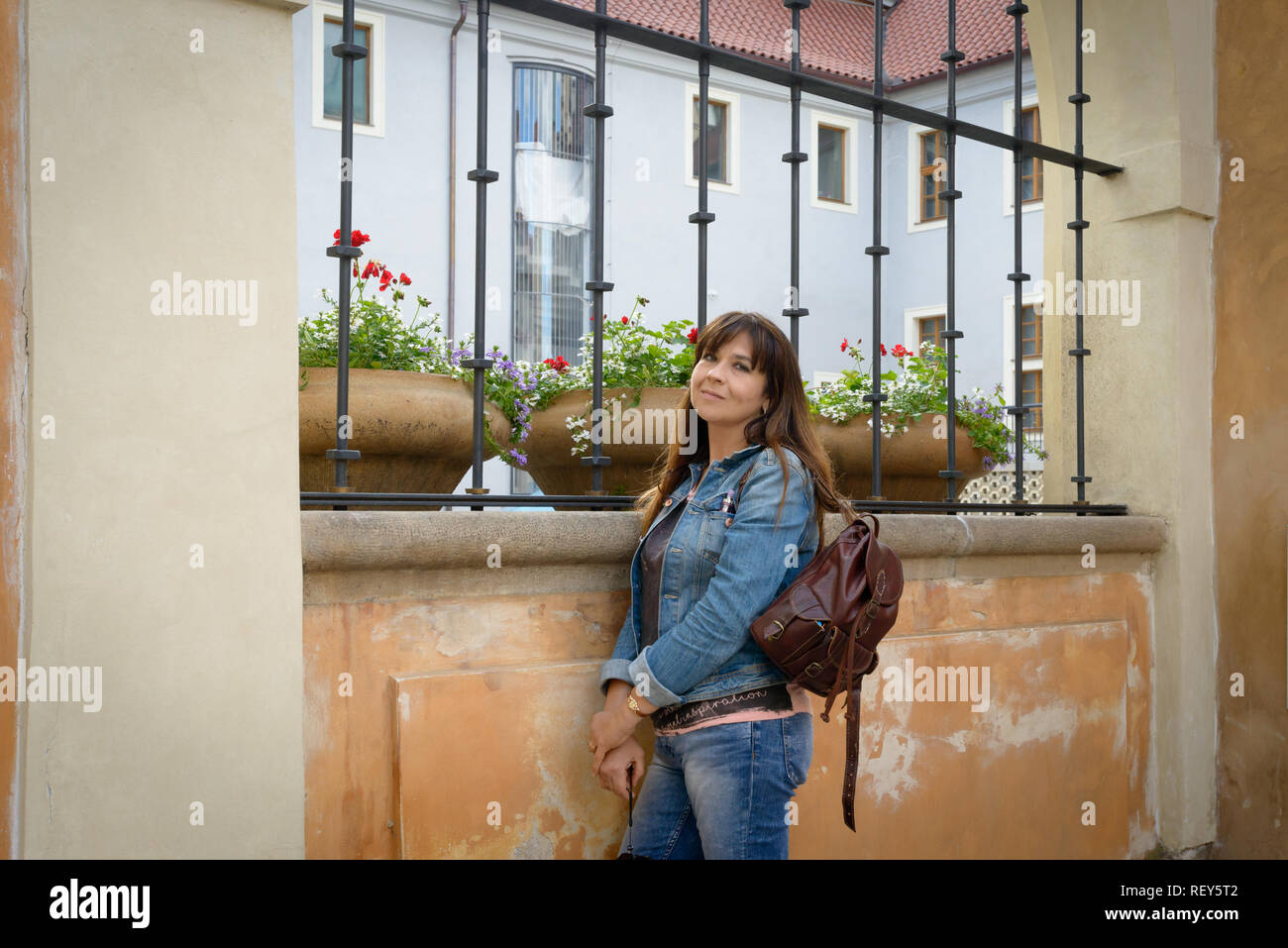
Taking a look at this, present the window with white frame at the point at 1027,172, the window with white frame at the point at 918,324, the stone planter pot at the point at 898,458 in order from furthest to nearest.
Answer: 1. the window with white frame at the point at 918,324
2. the window with white frame at the point at 1027,172
3. the stone planter pot at the point at 898,458

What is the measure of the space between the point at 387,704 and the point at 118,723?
1.91 ft

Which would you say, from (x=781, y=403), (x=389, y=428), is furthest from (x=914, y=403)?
(x=389, y=428)

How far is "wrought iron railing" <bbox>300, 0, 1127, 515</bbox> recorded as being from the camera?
2457 mm

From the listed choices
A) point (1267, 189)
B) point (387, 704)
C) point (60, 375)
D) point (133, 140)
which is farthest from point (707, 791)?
point (1267, 189)

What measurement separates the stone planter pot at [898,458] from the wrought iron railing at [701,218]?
140 mm

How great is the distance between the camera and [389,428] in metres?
2.66

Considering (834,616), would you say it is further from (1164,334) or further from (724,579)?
(1164,334)

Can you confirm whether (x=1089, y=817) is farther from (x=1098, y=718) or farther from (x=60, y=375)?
(x=60, y=375)

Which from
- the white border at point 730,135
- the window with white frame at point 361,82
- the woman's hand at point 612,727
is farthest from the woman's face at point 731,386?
the white border at point 730,135

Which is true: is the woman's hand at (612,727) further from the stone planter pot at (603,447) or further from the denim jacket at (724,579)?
the stone planter pot at (603,447)

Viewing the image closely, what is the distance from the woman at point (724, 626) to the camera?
2297 mm

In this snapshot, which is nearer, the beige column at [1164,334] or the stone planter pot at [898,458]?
the stone planter pot at [898,458]

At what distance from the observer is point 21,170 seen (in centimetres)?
190

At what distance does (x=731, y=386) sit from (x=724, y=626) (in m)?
0.53
